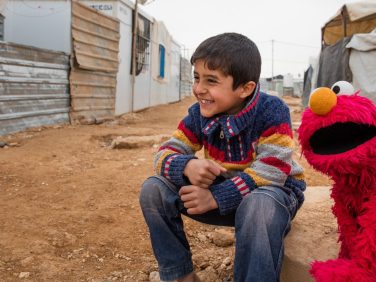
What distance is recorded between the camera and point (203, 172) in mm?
1490

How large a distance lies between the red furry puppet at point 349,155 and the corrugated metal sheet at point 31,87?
18.0 ft

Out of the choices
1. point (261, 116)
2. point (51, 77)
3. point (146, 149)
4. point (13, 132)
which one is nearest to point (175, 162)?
point (261, 116)

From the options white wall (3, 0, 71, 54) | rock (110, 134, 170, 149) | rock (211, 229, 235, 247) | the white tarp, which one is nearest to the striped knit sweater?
rock (211, 229, 235, 247)

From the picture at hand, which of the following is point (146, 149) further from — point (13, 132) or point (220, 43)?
point (220, 43)

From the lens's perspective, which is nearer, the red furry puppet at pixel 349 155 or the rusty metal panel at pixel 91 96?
the red furry puppet at pixel 349 155

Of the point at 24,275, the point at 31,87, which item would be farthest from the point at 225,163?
the point at 31,87

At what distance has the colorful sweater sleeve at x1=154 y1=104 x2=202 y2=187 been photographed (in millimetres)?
1620

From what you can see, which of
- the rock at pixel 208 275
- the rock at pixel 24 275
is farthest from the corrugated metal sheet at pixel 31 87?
the rock at pixel 208 275

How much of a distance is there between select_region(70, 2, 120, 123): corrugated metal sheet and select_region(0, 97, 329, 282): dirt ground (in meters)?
3.31

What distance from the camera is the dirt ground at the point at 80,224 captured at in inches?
82.4

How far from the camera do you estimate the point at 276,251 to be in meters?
1.35

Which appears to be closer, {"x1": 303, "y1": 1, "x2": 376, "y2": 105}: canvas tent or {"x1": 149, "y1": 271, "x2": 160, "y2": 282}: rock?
{"x1": 149, "y1": 271, "x2": 160, "y2": 282}: rock

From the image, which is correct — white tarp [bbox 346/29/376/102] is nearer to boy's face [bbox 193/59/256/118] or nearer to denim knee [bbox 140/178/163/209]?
boy's face [bbox 193/59/256/118]

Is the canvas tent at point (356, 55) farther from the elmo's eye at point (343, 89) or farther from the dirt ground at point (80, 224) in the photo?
the elmo's eye at point (343, 89)
